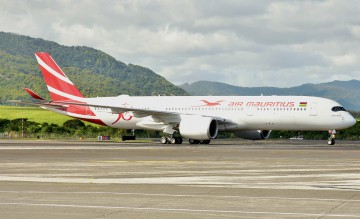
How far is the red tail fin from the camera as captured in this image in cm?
7475

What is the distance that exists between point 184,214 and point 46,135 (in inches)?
3383

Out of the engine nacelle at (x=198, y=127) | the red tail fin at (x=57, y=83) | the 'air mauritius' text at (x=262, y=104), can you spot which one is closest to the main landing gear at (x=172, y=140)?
the engine nacelle at (x=198, y=127)

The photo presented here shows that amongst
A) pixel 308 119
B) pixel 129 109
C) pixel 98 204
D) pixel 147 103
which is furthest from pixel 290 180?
pixel 147 103

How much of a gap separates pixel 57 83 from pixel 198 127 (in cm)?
2152

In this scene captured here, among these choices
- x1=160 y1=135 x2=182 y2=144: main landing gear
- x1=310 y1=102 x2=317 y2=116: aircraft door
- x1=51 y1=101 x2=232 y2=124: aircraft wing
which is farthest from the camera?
x1=160 y1=135 x2=182 y2=144: main landing gear

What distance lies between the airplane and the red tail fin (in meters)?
1.26

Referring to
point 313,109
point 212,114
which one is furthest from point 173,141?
point 313,109

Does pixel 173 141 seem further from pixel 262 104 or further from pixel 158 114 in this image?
pixel 262 104

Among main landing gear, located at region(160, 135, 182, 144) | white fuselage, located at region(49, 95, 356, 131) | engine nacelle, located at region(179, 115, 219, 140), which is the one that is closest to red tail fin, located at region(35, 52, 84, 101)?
white fuselage, located at region(49, 95, 356, 131)

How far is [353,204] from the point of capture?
16141mm

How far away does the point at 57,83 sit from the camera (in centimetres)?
7544

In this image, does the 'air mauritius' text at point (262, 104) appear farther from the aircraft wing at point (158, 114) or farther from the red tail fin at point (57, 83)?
the red tail fin at point (57, 83)

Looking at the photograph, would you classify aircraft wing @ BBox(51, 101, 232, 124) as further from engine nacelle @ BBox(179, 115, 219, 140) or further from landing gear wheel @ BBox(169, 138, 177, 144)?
landing gear wheel @ BBox(169, 138, 177, 144)

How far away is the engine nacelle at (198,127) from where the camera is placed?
5966 cm
